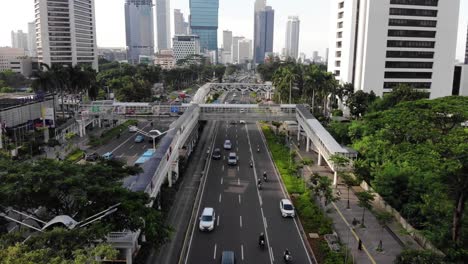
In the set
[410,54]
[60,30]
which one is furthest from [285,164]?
[60,30]

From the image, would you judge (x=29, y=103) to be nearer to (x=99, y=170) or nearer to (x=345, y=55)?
(x=99, y=170)

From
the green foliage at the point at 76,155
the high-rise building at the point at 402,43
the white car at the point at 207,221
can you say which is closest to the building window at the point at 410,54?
the high-rise building at the point at 402,43

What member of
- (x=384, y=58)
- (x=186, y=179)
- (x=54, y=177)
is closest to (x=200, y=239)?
(x=54, y=177)

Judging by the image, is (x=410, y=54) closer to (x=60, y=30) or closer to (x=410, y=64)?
(x=410, y=64)

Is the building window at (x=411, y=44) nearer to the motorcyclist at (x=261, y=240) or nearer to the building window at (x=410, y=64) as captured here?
the building window at (x=410, y=64)

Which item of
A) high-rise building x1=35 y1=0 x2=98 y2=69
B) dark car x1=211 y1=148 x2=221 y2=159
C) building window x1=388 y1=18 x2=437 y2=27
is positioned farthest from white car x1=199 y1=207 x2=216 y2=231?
high-rise building x1=35 y1=0 x2=98 y2=69
